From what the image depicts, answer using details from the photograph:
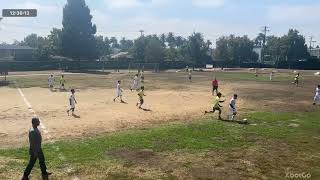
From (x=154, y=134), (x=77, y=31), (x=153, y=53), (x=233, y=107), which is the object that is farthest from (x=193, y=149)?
(x=153, y=53)

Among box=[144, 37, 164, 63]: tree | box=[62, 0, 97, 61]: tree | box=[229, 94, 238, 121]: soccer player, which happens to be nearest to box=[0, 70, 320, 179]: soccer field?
box=[229, 94, 238, 121]: soccer player

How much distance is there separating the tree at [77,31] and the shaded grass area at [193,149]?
74.6 metres

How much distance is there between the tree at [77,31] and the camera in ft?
311

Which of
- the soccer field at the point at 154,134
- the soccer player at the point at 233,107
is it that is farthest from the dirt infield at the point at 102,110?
the soccer player at the point at 233,107

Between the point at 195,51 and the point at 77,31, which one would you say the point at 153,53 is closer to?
the point at 195,51

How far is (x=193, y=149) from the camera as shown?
17547 millimetres

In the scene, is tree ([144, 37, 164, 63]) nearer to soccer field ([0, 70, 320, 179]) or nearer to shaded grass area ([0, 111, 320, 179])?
soccer field ([0, 70, 320, 179])

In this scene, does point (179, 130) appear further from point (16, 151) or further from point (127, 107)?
point (127, 107)

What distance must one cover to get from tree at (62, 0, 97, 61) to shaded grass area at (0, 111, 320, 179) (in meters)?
74.6

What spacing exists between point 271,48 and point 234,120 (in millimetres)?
123748

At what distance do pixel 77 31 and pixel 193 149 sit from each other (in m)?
80.9

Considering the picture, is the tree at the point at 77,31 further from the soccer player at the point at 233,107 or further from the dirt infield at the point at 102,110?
the soccer player at the point at 233,107

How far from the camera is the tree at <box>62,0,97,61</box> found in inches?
3728

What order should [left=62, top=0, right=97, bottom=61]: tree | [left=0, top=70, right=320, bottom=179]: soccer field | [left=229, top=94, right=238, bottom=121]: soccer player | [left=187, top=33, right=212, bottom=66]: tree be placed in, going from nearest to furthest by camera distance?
[left=0, top=70, right=320, bottom=179]: soccer field → [left=229, top=94, right=238, bottom=121]: soccer player → [left=62, top=0, right=97, bottom=61]: tree → [left=187, top=33, right=212, bottom=66]: tree
